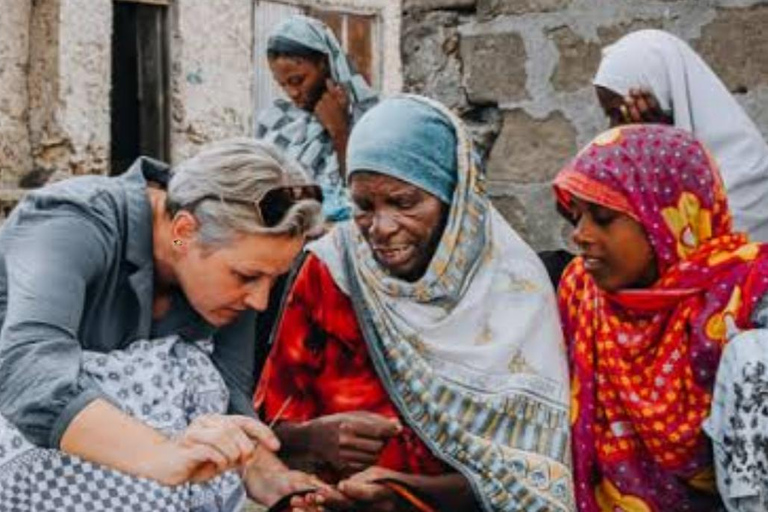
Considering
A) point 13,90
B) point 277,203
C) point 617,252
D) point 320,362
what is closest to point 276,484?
point 320,362

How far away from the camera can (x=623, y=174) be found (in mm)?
3459

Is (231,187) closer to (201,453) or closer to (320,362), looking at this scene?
(201,453)

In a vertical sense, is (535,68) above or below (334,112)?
above

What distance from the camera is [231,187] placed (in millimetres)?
3092

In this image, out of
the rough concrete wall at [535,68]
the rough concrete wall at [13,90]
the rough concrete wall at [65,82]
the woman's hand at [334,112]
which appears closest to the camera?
the rough concrete wall at [535,68]

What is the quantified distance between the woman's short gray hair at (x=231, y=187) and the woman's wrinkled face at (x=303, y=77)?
2304mm

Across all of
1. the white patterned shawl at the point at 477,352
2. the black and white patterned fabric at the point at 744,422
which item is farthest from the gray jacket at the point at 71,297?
the black and white patterned fabric at the point at 744,422

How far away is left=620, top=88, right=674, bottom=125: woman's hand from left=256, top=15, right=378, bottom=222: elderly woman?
1.34 m

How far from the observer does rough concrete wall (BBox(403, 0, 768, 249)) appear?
461 cm

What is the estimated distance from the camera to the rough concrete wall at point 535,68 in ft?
15.1

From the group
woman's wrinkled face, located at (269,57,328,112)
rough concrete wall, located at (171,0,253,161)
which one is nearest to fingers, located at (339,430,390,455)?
woman's wrinkled face, located at (269,57,328,112)

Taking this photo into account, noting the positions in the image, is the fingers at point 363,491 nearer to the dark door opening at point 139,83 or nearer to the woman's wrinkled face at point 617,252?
the woman's wrinkled face at point 617,252

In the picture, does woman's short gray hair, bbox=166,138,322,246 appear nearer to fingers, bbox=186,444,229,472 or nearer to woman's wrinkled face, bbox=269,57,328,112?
fingers, bbox=186,444,229,472

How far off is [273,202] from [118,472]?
0.63m
